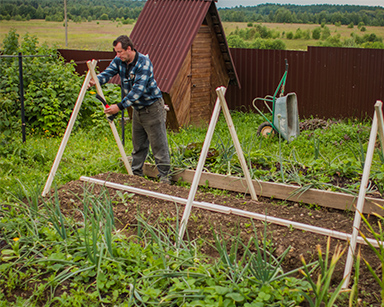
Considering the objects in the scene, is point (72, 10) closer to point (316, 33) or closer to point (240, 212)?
point (316, 33)

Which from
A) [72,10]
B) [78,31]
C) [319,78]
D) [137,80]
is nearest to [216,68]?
[319,78]

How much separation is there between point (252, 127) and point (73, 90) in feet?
12.7

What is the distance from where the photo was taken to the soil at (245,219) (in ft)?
11.5

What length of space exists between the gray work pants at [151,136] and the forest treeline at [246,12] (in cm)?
2748

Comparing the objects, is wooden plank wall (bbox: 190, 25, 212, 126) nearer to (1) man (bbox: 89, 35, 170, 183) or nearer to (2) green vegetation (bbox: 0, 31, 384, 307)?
(2) green vegetation (bbox: 0, 31, 384, 307)

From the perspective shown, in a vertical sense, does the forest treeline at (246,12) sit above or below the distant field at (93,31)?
above

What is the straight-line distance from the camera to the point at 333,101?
33.5 feet

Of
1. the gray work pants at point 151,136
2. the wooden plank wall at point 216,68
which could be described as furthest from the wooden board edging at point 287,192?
the wooden plank wall at point 216,68

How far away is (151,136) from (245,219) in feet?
7.14

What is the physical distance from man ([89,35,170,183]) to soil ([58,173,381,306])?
0.55 m

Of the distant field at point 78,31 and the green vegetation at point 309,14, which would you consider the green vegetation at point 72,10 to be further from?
the green vegetation at point 309,14

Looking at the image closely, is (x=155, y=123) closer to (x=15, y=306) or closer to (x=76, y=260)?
(x=76, y=260)

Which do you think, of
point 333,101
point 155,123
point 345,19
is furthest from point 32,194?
point 345,19

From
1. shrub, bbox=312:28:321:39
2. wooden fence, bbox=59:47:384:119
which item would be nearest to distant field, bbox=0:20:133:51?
shrub, bbox=312:28:321:39
